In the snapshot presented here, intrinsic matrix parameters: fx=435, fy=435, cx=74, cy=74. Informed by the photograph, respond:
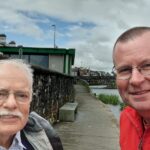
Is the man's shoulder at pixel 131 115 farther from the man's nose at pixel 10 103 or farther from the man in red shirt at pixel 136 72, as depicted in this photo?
the man's nose at pixel 10 103

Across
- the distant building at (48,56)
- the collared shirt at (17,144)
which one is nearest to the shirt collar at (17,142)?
the collared shirt at (17,144)

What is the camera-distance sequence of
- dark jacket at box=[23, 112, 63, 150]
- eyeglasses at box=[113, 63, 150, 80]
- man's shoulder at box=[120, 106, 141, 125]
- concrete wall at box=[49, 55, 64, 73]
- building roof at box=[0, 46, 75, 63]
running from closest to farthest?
1. eyeglasses at box=[113, 63, 150, 80]
2. dark jacket at box=[23, 112, 63, 150]
3. man's shoulder at box=[120, 106, 141, 125]
4. building roof at box=[0, 46, 75, 63]
5. concrete wall at box=[49, 55, 64, 73]

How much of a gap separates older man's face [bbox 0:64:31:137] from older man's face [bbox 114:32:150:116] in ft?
2.02

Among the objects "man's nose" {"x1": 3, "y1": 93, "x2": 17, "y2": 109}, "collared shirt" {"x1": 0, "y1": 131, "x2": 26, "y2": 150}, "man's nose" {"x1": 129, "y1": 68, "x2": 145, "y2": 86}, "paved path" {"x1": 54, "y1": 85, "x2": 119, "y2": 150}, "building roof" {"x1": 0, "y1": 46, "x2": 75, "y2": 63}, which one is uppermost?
"building roof" {"x1": 0, "y1": 46, "x2": 75, "y2": 63}

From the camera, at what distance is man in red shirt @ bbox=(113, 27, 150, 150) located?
2670 millimetres

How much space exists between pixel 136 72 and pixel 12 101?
2.56 feet

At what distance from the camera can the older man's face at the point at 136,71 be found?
105 inches

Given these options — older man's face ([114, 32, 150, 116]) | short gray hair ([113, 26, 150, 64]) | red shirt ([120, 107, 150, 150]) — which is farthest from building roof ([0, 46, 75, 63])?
older man's face ([114, 32, 150, 116])

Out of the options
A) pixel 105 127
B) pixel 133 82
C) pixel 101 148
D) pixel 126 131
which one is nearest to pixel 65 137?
pixel 101 148

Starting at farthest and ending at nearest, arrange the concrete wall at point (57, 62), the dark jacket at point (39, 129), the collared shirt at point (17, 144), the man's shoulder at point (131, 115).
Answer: the concrete wall at point (57, 62)
the man's shoulder at point (131, 115)
the dark jacket at point (39, 129)
the collared shirt at point (17, 144)

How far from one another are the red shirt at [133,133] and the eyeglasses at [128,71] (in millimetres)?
400

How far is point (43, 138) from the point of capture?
2889mm

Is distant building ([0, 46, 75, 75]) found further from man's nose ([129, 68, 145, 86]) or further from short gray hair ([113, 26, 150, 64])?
man's nose ([129, 68, 145, 86])

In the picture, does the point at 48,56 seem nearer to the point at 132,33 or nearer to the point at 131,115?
the point at 131,115
